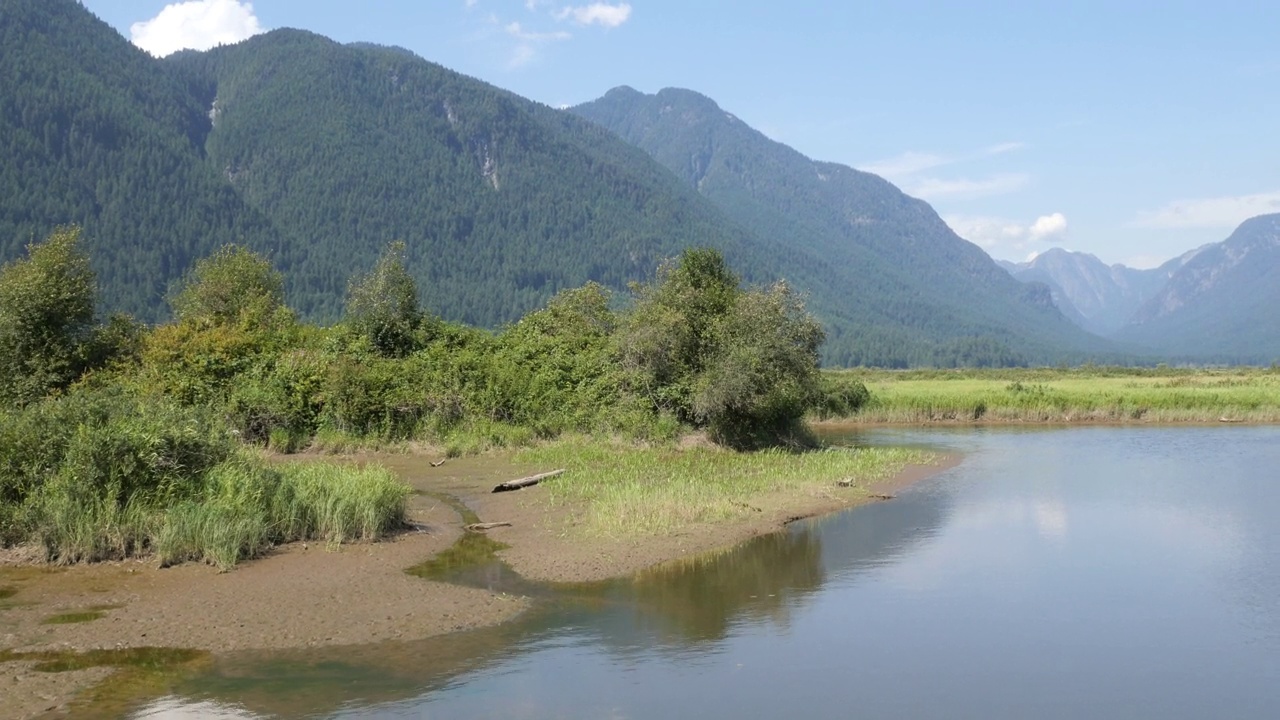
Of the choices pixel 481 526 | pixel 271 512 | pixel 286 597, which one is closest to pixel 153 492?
pixel 271 512

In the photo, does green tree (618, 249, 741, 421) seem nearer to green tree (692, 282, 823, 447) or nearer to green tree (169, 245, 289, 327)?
green tree (692, 282, 823, 447)

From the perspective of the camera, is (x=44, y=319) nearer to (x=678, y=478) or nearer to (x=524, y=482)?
(x=524, y=482)

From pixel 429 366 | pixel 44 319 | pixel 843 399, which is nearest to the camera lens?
pixel 44 319

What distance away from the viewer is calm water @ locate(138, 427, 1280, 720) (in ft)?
45.3

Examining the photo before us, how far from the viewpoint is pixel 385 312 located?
46.6m

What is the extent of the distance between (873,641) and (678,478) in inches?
529

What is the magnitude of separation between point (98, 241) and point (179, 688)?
16328cm

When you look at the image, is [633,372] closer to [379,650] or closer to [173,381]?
[173,381]

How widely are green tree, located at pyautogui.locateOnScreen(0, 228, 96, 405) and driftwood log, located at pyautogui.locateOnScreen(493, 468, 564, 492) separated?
19513 millimetres

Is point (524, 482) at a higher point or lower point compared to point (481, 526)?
higher

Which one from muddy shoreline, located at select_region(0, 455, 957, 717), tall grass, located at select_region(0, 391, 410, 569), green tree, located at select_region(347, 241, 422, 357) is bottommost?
muddy shoreline, located at select_region(0, 455, 957, 717)

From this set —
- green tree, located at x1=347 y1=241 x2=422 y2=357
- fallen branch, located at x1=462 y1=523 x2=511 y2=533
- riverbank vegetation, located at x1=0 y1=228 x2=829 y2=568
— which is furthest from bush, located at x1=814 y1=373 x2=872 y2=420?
fallen branch, located at x1=462 y1=523 x2=511 y2=533

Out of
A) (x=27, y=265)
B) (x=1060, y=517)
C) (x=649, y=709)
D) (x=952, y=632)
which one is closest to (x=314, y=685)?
(x=649, y=709)

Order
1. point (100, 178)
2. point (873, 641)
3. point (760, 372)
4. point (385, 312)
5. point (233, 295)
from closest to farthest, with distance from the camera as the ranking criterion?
point (873, 641) → point (760, 372) → point (385, 312) → point (233, 295) → point (100, 178)
